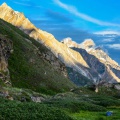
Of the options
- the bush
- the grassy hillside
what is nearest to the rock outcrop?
the grassy hillside

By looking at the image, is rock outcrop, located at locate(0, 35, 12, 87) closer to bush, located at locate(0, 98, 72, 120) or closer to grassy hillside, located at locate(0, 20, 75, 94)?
grassy hillside, located at locate(0, 20, 75, 94)

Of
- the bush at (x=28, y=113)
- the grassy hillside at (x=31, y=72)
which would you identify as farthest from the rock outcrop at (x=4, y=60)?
the bush at (x=28, y=113)

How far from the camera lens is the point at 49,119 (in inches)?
1439

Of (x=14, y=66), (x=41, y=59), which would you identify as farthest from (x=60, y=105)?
(x=41, y=59)

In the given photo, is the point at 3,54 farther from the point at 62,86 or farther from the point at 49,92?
the point at 62,86

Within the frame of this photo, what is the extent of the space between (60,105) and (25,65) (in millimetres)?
A: 117112

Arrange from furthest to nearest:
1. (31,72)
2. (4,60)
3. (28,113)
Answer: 1. (31,72)
2. (4,60)
3. (28,113)

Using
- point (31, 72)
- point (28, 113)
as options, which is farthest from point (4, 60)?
point (28, 113)

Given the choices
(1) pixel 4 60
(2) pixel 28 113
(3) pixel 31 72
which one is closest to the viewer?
(2) pixel 28 113

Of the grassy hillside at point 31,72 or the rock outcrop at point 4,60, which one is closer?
the rock outcrop at point 4,60

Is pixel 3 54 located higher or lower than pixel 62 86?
higher

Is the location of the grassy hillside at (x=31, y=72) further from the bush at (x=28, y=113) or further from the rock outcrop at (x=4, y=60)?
the bush at (x=28, y=113)

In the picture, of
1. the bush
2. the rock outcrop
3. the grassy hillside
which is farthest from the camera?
the grassy hillside

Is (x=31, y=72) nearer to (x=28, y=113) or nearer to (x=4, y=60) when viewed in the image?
(x=4, y=60)
